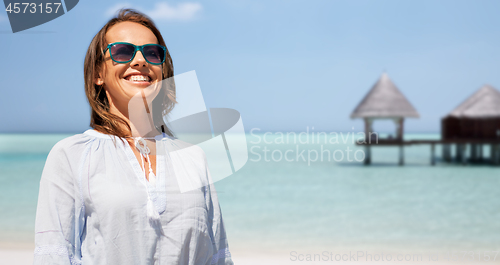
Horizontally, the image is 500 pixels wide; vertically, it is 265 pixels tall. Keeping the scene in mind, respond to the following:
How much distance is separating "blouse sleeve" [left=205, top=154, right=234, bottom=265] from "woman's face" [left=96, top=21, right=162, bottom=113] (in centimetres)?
31

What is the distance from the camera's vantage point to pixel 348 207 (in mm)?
15156

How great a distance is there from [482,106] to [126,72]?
29.1m

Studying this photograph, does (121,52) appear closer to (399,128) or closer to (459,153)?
(399,128)

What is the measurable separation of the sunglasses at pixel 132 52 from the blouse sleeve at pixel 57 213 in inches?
11.3

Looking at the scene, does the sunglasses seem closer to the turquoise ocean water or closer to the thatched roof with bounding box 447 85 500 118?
the turquoise ocean water

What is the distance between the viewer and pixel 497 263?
5.98 meters

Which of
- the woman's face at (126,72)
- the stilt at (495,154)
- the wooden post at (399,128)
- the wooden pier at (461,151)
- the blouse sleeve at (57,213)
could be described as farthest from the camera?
the stilt at (495,154)

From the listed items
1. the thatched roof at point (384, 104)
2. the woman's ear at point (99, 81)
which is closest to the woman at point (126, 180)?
the woman's ear at point (99, 81)

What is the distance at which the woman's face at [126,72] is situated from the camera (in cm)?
108

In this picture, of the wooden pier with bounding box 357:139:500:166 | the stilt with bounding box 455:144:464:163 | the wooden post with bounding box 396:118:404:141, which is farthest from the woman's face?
the stilt with bounding box 455:144:464:163

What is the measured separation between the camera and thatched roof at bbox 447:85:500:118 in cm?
2562

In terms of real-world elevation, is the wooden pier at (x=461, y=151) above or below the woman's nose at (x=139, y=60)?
below

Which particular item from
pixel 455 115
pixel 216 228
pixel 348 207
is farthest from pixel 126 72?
pixel 455 115

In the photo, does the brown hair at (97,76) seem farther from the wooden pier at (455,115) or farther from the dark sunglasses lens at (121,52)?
the wooden pier at (455,115)
